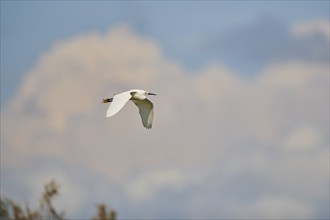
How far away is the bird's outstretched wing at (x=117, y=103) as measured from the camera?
2373 centimetres

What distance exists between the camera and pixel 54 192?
2309 centimetres

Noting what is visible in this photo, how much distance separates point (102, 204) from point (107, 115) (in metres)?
3.06

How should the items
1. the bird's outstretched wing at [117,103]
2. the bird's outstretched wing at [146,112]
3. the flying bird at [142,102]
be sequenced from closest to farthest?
1. the bird's outstretched wing at [117,103]
2. the flying bird at [142,102]
3. the bird's outstretched wing at [146,112]

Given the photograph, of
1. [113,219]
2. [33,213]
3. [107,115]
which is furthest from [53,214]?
[107,115]

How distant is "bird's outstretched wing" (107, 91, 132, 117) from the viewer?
23.7 meters

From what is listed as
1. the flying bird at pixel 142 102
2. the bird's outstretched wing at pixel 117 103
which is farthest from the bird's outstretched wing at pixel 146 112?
the bird's outstretched wing at pixel 117 103

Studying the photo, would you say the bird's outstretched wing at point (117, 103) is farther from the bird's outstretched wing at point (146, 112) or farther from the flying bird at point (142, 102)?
the bird's outstretched wing at point (146, 112)

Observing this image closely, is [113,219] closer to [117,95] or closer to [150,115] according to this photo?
[117,95]

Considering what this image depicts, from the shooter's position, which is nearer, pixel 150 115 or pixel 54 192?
pixel 54 192

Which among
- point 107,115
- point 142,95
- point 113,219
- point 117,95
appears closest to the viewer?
point 113,219

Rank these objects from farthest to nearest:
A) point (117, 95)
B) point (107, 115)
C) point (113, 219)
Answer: point (117, 95) → point (107, 115) → point (113, 219)

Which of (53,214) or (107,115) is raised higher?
(107,115)

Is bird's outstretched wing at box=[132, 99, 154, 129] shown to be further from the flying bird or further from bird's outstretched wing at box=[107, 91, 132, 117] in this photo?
bird's outstretched wing at box=[107, 91, 132, 117]

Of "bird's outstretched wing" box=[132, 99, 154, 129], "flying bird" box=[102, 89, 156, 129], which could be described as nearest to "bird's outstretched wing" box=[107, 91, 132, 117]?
"flying bird" box=[102, 89, 156, 129]
